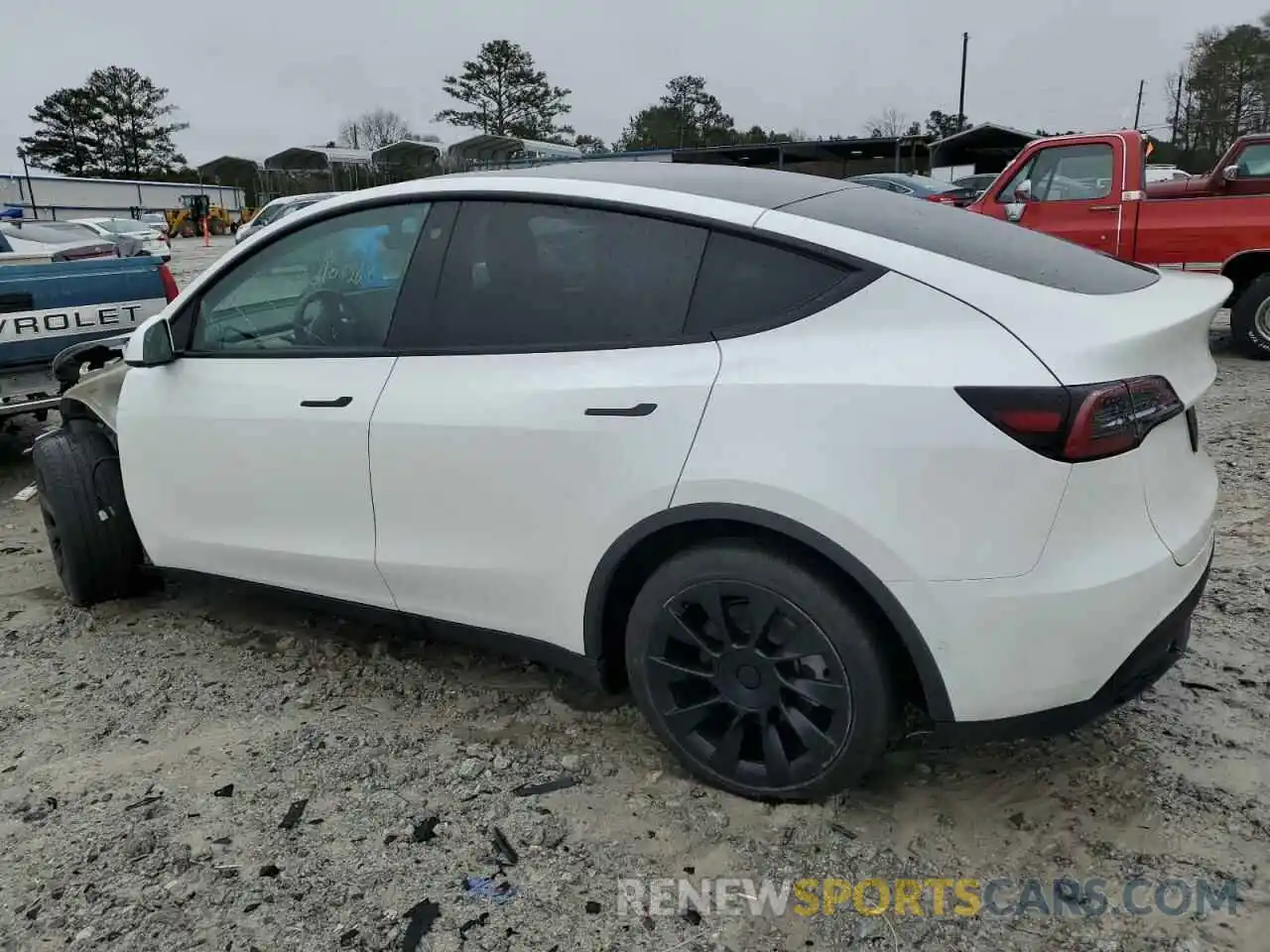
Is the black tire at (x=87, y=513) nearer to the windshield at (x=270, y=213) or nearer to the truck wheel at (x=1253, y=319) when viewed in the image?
the truck wheel at (x=1253, y=319)

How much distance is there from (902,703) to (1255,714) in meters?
1.29

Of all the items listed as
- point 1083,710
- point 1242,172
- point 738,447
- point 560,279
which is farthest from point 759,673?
point 1242,172

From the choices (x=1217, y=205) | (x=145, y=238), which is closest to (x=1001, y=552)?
(x=1217, y=205)

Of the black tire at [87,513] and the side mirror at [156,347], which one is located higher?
the side mirror at [156,347]

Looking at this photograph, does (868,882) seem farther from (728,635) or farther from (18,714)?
(18,714)

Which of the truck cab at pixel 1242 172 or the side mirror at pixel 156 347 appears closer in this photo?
the side mirror at pixel 156 347

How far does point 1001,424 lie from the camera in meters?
2.00

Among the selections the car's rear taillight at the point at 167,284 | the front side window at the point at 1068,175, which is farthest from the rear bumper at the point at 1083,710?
the front side window at the point at 1068,175

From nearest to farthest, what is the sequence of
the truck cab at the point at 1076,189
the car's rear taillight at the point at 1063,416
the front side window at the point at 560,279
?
1. the car's rear taillight at the point at 1063,416
2. the front side window at the point at 560,279
3. the truck cab at the point at 1076,189

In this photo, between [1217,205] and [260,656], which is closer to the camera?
[260,656]

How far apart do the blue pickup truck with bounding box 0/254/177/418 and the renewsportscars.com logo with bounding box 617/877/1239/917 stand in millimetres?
4284

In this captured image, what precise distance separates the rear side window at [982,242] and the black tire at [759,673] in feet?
2.81

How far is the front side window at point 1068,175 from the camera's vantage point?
324 inches

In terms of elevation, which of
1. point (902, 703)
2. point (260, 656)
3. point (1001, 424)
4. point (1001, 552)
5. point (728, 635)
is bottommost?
point (260, 656)
